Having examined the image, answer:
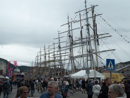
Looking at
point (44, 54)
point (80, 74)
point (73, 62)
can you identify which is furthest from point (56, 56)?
point (80, 74)

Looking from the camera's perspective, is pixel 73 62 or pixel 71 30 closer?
pixel 73 62

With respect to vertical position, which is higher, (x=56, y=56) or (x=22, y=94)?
(x=56, y=56)

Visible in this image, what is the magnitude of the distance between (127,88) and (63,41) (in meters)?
68.4

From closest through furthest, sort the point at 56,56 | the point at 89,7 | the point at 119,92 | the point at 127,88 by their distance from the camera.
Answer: the point at 119,92 → the point at 127,88 → the point at 89,7 → the point at 56,56

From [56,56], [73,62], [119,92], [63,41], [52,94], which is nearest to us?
[119,92]

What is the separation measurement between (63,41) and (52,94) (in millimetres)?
73816

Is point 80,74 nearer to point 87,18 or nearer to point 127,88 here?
point 127,88

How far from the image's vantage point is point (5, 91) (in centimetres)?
1469

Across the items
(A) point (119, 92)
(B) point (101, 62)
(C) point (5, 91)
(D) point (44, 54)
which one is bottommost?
(C) point (5, 91)

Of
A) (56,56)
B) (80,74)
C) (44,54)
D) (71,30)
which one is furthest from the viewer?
(44,54)

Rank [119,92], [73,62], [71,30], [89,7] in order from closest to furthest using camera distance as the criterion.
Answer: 1. [119,92]
2. [89,7]
3. [73,62]
4. [71,30]

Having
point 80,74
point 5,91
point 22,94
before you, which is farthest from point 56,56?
point 22,94

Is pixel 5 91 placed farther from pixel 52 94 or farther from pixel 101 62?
pixel 101 62

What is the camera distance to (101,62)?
50.4 metres
